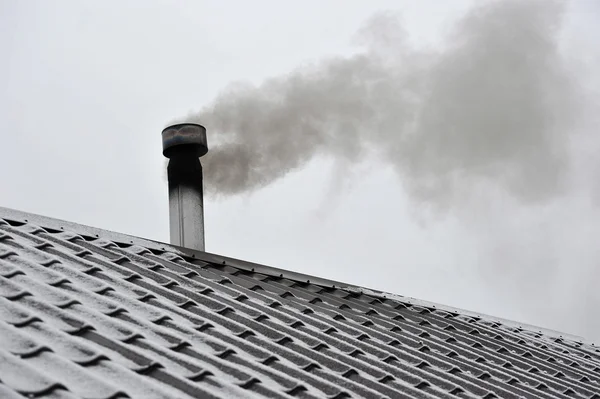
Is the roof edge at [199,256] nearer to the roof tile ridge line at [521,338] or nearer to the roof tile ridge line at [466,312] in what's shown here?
the roof tile ridge line at [466,312]

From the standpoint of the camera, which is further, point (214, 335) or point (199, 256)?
point (199, 256)

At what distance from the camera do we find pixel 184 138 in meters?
8.74

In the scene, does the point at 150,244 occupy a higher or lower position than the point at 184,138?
lower

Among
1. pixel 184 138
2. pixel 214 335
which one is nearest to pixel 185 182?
pixel 184 138

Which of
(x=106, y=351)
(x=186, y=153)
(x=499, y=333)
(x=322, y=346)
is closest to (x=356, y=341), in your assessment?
(x=322, y=346)

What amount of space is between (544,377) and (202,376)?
3670 mm

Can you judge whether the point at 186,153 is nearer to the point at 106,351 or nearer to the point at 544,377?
the point at 544,377

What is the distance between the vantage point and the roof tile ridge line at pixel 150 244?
6113 mm

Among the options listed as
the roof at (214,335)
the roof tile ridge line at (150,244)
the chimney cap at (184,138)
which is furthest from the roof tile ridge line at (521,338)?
the chimney cap at (184,138)

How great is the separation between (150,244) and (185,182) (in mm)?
2021

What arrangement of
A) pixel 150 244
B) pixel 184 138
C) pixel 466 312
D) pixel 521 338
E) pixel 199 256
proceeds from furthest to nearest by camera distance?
1. pixel 184 138
2. pixel 466 312
3. pixel 521 338
4. pixel 199 256
5. pixel 150 244

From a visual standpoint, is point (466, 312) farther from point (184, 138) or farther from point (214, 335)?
point (214, 335)

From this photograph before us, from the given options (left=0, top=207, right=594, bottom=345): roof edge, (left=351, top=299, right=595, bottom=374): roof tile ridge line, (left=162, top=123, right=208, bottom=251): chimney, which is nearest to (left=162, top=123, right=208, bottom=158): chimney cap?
(left=162, top=123, right=208, bottom=251): chimney

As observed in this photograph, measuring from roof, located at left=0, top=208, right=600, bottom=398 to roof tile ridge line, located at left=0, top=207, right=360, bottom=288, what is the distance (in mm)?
14
